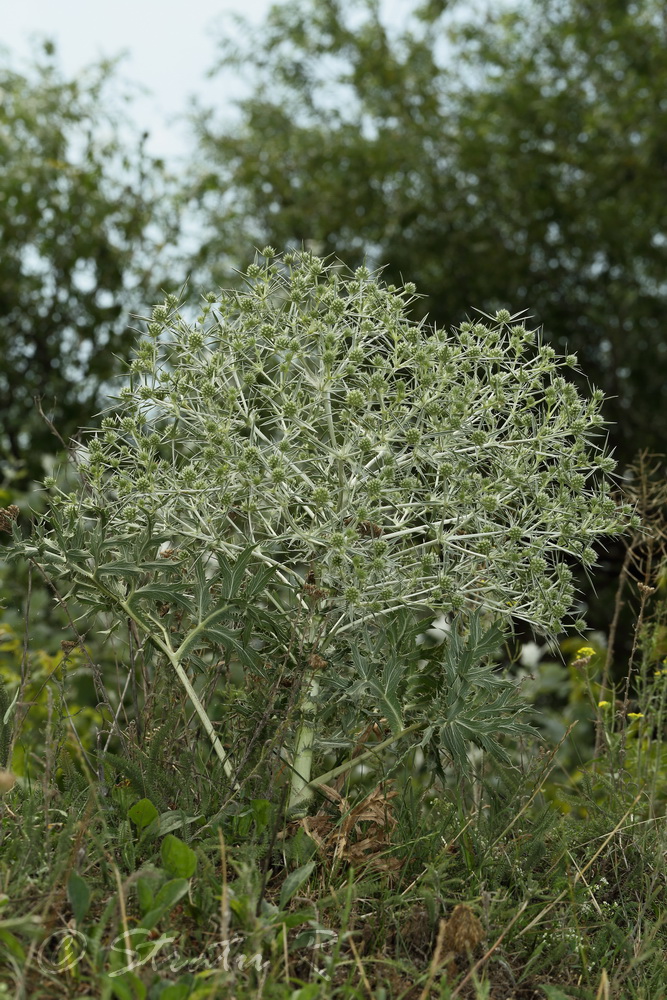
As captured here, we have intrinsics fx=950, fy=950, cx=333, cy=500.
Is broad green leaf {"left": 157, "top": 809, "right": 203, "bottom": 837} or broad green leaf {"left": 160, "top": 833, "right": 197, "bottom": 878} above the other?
broad green leaf {"left": 160, "top": 833, "right": 197, "bottom": 878}

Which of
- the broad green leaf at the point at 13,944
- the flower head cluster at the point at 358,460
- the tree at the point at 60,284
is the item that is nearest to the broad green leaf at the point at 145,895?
the broad green leaf at the point at 13,944

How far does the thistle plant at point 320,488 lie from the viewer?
229 cm

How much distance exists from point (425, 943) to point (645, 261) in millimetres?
6389

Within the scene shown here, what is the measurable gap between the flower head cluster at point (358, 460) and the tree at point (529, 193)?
15.6ft

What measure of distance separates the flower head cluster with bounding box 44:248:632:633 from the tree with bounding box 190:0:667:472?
15.6 feet

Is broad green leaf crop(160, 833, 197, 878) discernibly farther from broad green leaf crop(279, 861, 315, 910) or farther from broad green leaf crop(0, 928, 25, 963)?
broad green leaf crop(0, 928, 25, 963)

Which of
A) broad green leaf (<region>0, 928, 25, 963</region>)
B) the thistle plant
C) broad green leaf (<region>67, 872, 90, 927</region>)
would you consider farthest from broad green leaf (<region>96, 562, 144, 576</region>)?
broad green leaf (<region>0, 928, 25, 963</region>)

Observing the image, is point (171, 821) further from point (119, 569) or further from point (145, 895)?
point (119, 569)

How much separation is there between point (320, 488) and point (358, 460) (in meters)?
0.22

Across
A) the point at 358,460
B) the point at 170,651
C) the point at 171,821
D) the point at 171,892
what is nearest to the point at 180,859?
the point at 171,892

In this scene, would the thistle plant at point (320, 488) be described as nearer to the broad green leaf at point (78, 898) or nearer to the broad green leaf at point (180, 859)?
the broad green leaf at point (180, 859)

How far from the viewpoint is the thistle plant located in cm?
229

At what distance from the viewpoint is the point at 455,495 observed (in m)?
2.45

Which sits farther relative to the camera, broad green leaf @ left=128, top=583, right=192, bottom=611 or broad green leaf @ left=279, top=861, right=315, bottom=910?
broad green leaf @ left=128, top=583, right=192, bottom=611
